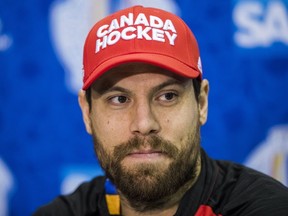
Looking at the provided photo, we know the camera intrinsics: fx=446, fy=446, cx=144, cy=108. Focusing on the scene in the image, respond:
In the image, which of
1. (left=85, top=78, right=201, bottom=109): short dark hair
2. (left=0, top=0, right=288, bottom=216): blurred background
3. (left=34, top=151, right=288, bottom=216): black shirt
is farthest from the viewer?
(left=0, top=0, right=288, bottom=216): blurred background

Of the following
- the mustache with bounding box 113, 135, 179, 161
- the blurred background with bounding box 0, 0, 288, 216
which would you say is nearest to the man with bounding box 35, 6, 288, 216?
the mustache with bounding box 113, 135, 179, 161

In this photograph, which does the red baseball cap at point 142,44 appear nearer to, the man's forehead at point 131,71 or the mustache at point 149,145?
the man's forehead at point 131,71

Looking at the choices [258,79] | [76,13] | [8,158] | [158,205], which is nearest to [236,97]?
[258,79]

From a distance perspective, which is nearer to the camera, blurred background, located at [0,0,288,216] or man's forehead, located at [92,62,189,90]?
man's forehead, located at [92,62,189,90]

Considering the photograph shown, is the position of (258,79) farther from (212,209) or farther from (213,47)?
(212,209)

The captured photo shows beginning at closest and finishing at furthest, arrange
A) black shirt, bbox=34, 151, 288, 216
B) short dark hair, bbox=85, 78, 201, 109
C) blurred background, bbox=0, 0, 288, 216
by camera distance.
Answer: black shirt, bbox=34, 151, 288, 216 < short dark hair, bbox=85, 78, 201, 109 < blurred background, bbox=0, 0, 288, 216

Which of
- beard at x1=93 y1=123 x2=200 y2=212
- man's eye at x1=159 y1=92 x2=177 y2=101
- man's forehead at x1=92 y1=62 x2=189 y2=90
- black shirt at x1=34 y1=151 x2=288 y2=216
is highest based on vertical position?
man's forehead at x1=92 y1=62 x2=189 y2=90

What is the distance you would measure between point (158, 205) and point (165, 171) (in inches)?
5.4

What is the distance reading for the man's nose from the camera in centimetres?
98

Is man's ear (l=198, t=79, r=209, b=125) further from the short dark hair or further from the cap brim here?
the cap brim

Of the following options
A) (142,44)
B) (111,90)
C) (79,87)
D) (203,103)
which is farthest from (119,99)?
(79,87)

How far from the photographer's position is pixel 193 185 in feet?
3.58

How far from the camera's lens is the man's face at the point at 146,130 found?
1008 mm

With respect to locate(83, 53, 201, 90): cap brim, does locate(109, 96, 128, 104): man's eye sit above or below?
below
